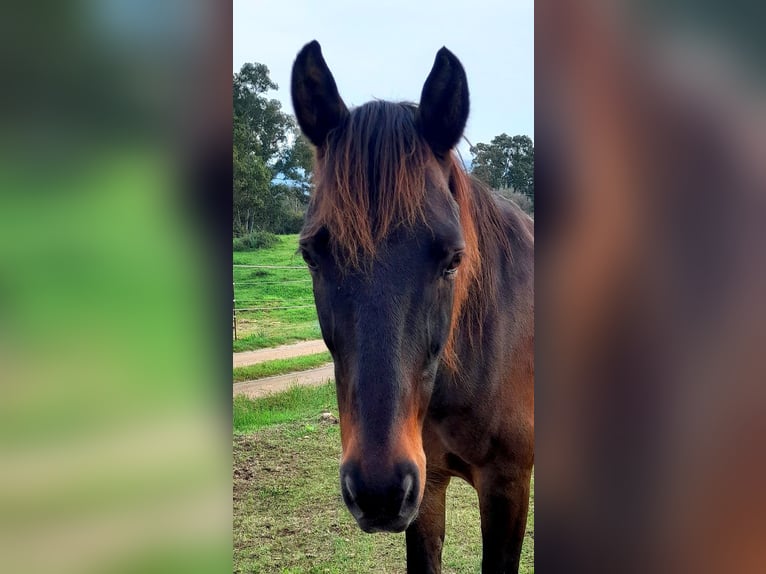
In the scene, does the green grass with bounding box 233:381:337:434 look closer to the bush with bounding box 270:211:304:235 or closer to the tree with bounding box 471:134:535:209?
the bush with bounding box 270:211:304:235

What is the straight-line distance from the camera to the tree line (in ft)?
4.14

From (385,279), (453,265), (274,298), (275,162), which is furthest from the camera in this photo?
(274,298)

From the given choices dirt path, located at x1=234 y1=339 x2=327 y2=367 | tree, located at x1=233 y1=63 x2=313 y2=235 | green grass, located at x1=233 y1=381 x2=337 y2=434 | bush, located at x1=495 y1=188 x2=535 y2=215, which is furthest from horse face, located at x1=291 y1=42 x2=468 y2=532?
green grass, located at x1=233 y1=381 x2=337 y2=434

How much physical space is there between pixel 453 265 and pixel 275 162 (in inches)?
22.9

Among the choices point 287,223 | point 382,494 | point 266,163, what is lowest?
point 382,494

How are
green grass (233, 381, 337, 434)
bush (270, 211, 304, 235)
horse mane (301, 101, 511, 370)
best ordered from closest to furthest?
horse mane (301, 101, 511, 370) < bush (270, 211, 304, 235) < green grass (233, 381, 337, 434)

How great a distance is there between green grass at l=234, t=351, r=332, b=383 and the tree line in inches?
17.7

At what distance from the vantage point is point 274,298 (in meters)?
1.54

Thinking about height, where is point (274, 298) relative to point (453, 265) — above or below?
below
